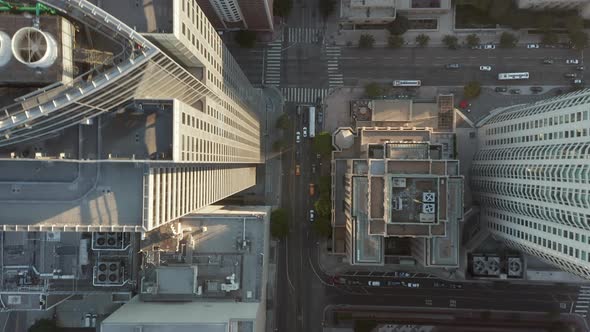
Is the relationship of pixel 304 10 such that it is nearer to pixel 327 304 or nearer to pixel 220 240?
pixel 220 240

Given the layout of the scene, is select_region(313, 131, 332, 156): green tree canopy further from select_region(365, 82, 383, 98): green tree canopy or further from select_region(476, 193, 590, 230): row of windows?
select_region(476, 193, 590, 230): row of windows

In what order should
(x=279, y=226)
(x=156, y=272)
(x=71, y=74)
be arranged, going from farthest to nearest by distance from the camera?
(x=279, y=226) < (x=156, y=272) < (x=71, y=74)

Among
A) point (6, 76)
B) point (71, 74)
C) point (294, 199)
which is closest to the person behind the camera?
point (6, 76)

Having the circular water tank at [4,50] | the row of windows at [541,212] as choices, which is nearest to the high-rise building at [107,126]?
the circular water tank at [4,50]

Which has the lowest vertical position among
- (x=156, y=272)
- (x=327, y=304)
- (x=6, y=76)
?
(x=327, y=304)

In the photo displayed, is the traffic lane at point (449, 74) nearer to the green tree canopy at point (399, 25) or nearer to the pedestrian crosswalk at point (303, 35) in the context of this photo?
the green tree canopy at point (399, 25)

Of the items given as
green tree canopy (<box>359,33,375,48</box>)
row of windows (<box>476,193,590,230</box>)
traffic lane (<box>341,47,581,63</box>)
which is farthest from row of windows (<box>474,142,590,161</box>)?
green tree canopy (<box>359,33,375,48</box>)

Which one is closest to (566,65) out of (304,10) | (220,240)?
(304,10)
